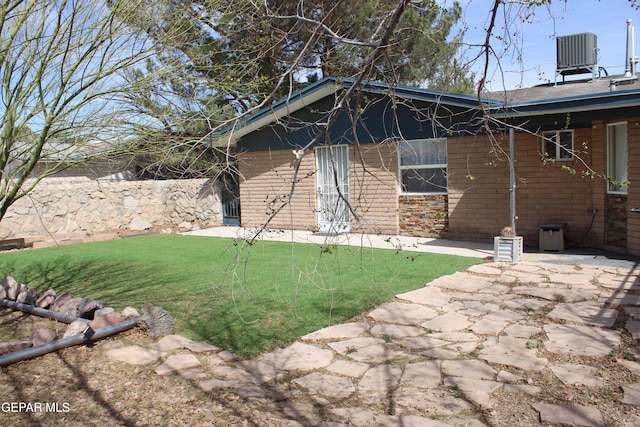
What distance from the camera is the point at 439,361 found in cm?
478

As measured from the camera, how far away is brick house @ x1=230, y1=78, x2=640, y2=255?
9.22 metres

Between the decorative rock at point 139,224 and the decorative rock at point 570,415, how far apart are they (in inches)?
572

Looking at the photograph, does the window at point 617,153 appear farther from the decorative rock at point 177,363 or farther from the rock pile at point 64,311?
the rock pile at point 64,311

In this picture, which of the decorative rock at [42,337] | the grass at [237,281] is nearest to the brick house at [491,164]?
the grass at [237,281]

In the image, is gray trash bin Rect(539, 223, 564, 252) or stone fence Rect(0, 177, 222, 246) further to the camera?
stone fence Rect(0, 177, 222, 246)

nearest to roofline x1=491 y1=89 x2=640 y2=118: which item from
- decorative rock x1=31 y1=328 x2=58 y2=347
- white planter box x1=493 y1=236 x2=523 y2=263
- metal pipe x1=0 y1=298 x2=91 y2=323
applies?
white planter box x1=493 y1=236 x2=523 y2=263

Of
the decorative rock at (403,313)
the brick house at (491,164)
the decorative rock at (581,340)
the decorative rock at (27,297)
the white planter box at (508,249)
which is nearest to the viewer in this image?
the decorative rock at (581,340)

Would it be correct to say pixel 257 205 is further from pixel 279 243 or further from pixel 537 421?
pixel 537 421

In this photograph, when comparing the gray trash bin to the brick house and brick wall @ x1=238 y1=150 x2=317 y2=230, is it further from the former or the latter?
brick wall @ x1=238 y1=150 x2=317 y2=230

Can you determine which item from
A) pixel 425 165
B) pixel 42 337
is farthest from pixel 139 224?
pixel 42 337

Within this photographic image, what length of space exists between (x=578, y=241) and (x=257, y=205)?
8795 millimetres

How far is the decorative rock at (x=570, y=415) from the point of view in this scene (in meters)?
3.57

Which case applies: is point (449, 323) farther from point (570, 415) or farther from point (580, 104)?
point (580, 104)

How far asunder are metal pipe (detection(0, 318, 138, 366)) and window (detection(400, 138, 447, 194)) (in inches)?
312
